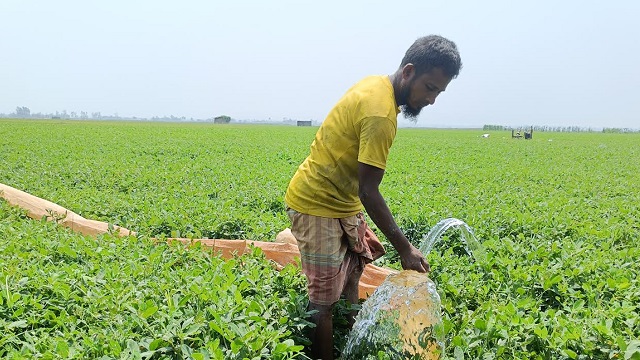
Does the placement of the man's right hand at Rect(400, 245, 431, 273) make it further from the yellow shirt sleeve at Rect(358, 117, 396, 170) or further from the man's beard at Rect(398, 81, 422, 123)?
the man's beard at Rect(398, 81, 422, 123)

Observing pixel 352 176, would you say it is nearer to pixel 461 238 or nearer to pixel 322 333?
pixel 322 333

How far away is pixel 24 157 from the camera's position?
11.3m

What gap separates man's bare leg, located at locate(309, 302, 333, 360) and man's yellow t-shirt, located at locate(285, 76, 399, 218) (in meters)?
0.54

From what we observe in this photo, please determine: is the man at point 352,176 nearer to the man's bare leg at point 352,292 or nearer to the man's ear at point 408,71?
the man's ear at point 408,71

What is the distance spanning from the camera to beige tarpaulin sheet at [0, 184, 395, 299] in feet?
13.8

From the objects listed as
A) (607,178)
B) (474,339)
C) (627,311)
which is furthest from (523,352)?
(607,178)

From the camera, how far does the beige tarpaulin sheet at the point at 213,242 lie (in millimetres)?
4199

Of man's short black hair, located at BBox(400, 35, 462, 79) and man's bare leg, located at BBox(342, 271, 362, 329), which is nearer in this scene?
man's short black hair, located at BBox(400, 35, 462, 79)

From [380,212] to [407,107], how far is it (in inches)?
23.4

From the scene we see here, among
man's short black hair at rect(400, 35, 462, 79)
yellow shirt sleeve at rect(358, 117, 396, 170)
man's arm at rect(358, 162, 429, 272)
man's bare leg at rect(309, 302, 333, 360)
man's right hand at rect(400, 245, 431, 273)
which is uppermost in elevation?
man's short black hair at rect(400, 35, 462, 79)

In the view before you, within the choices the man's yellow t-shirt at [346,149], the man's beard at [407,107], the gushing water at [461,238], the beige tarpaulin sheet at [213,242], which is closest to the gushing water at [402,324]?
the man's yellow t-shirt at [346,149]

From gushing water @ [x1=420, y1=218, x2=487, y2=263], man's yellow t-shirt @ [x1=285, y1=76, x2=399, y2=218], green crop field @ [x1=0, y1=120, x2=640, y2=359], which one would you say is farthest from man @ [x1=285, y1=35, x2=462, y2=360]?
gushing water @ [x1=420, y1=218, x2=487, y2=263]

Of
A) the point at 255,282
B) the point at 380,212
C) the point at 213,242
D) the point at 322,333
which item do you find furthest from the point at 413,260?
the point at 213,242

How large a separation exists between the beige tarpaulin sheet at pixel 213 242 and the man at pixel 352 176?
80 cm
